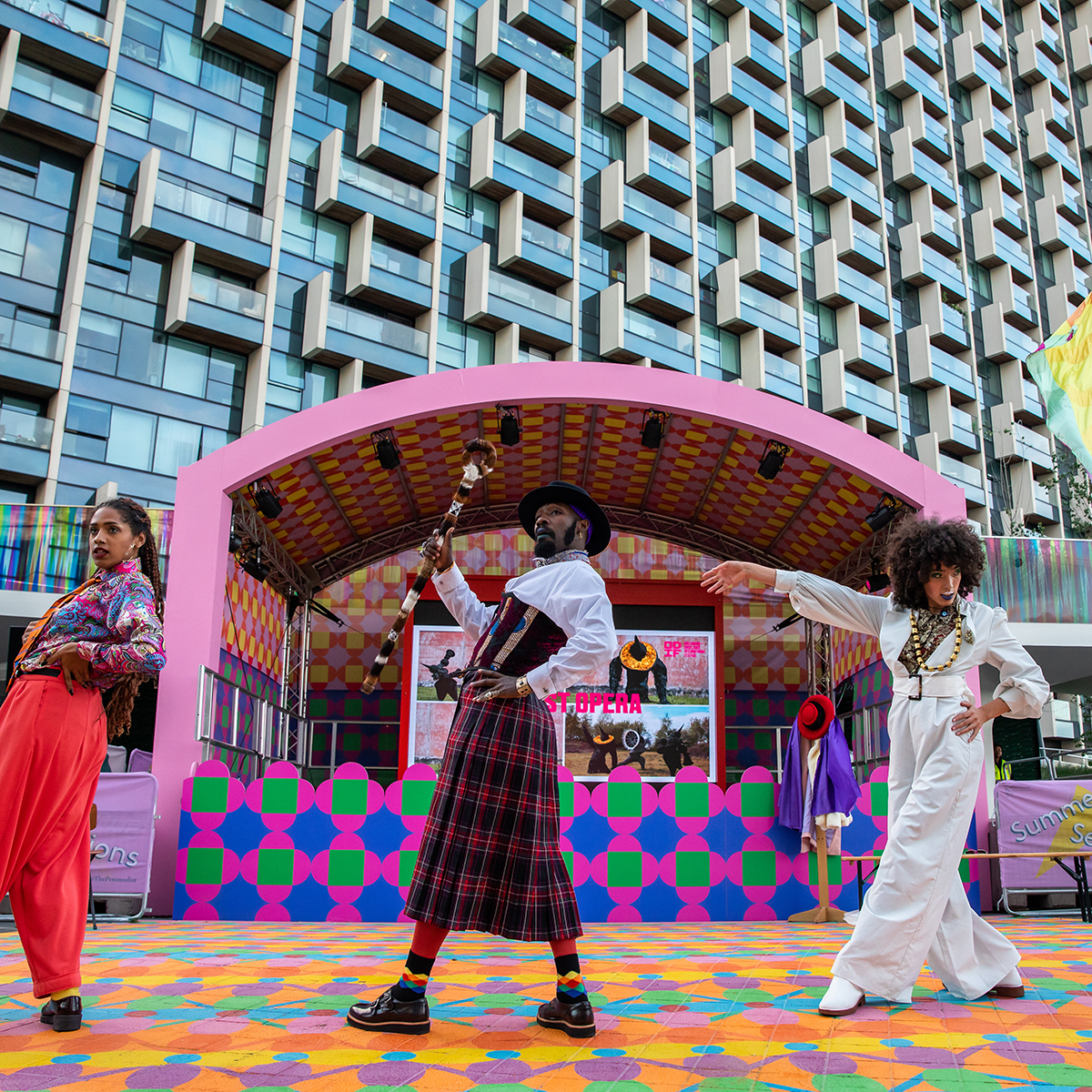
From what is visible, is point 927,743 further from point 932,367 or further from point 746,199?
point 932,367

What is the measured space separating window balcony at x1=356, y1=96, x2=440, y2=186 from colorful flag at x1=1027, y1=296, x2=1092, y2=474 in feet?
67.9

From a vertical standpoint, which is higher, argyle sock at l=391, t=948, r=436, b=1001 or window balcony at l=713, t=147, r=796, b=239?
window balcony at l=713, t=147, r=796, b=239

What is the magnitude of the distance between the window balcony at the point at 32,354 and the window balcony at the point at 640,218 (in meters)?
15.5

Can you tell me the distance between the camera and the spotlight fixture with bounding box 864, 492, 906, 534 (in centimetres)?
909

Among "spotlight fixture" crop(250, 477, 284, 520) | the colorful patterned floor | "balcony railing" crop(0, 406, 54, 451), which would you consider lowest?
the colorful patterned floor

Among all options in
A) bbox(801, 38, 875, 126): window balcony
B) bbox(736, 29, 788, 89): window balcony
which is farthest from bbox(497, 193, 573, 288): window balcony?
bbox(801, 38, 875, 126): window balcony

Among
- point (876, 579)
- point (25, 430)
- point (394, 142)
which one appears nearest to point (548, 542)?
point (876, 579)

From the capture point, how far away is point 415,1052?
2.61 meters

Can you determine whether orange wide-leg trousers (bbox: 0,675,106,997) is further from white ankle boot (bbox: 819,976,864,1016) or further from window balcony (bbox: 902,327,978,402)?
window balcony (bbox: 902,327,978,402)

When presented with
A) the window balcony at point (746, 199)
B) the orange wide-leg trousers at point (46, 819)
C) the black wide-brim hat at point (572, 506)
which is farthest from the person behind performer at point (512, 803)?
the window balcony at point (746, 199)

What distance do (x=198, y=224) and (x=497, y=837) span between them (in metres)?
22.4

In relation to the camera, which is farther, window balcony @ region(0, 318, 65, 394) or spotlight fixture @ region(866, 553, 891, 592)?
window balcony @ region(0, 318, 65, 394)

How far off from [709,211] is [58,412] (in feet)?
68.4

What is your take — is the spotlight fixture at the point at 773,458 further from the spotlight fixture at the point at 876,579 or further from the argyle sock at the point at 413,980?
the argyle sock at the point at 413,980
